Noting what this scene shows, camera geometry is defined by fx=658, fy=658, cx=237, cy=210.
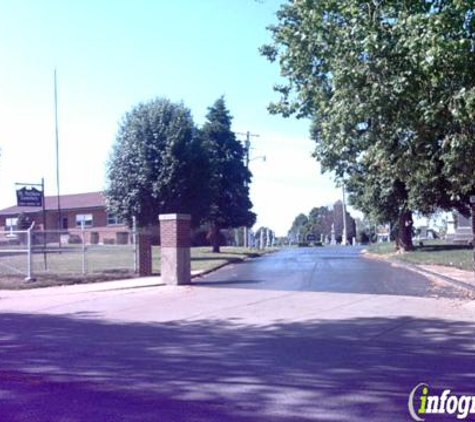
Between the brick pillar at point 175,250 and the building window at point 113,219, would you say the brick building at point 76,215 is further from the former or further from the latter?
the brick pillar at point 175,250

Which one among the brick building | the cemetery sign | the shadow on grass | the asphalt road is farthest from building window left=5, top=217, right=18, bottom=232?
the shadow on grass

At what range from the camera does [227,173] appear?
46.9 meters

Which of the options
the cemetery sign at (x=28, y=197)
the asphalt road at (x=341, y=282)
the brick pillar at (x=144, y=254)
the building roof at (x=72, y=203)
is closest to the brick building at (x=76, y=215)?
the building roof at (x=72, y=203)

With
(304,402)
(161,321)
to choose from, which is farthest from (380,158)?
(304,402)

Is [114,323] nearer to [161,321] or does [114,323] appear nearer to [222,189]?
[161,321]

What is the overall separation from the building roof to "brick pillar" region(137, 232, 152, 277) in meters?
43.0

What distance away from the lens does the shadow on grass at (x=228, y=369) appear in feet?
21.4

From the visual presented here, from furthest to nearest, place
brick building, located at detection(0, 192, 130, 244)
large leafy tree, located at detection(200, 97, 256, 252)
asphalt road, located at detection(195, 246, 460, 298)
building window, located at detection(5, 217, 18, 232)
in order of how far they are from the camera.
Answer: building window, located at detection(5, 217, 18, 232) → brick building, located at detection(0, 192, 130, 244) → large leafy tree, located at detection(200, 97, 256, 252) → asphalt road, located at detection(195, 246, 460, 298)

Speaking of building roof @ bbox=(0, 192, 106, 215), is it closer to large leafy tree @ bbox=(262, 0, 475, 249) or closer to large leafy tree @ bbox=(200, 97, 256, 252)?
large leafy tree @ bbox=(200, 97, 256, 252)

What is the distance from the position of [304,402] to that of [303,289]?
1132cm

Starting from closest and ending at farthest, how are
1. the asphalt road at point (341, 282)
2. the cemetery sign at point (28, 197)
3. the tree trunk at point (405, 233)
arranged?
the asphalt road at point (341, 282), the cemetery sign at point (28, 197), the tree trunk at point (405, 233)

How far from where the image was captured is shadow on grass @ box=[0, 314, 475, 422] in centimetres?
653

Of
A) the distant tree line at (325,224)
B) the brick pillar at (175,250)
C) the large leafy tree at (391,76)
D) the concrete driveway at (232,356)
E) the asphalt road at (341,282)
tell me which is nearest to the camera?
the concrete driveway at (232,356)

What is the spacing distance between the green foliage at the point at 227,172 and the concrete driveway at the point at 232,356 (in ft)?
98.5
